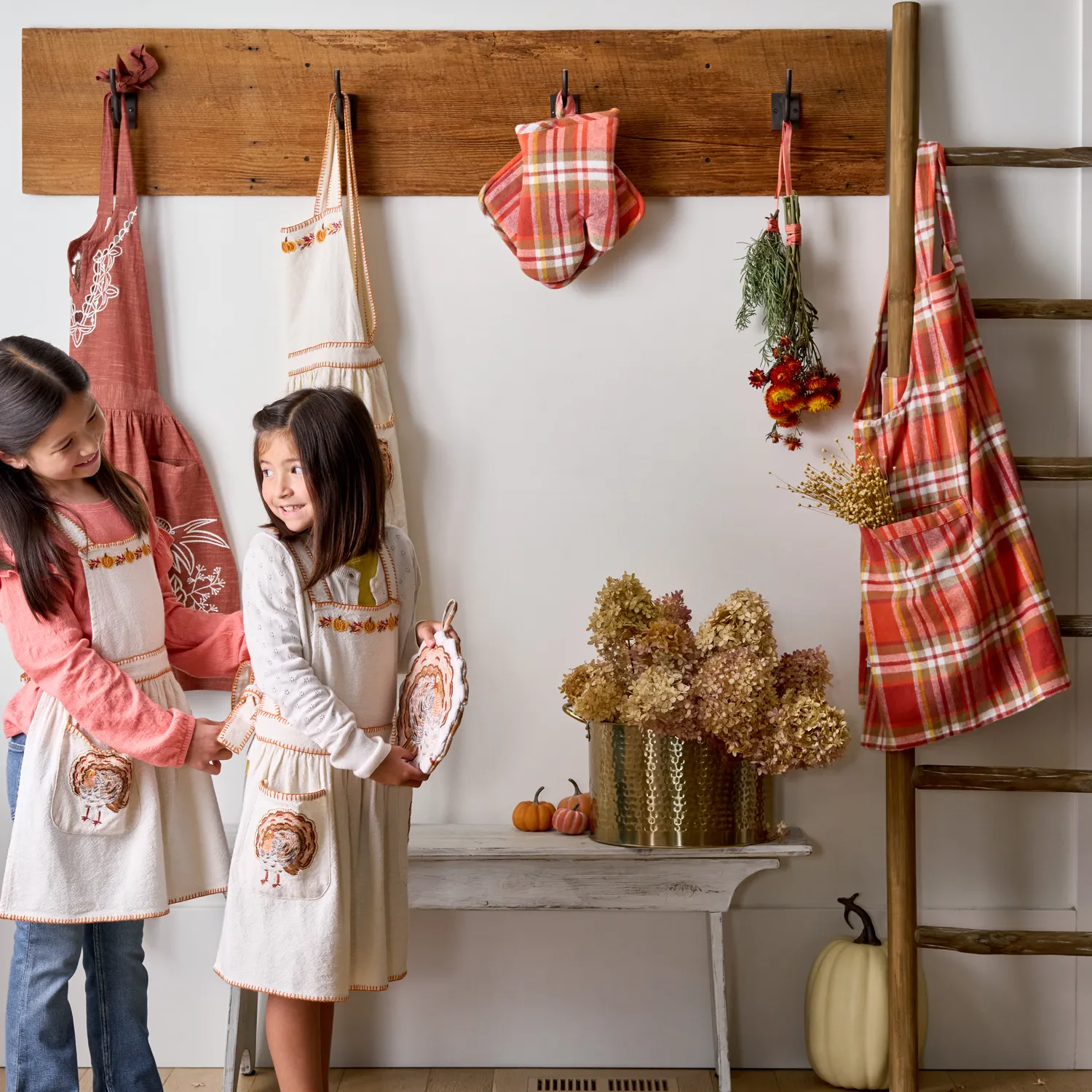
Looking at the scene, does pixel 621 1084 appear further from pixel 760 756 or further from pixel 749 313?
pixel 749 313

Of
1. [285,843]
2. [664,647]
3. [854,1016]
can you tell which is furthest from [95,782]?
[854,1016]

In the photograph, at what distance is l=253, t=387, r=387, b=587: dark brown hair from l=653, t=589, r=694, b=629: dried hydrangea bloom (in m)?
0.63

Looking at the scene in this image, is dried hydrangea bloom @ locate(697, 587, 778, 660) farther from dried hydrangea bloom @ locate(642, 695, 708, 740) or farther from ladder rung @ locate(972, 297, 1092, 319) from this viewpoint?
ladder rung @ locate(972, 297, 1092, 319)

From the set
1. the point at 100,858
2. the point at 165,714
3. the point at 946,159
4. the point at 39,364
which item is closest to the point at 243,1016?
the point at 100,858

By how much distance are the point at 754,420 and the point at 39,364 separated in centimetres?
126

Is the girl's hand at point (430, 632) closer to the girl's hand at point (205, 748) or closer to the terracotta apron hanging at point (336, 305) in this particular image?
the girl's hand at point (205, 748)

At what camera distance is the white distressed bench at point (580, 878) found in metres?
1.84

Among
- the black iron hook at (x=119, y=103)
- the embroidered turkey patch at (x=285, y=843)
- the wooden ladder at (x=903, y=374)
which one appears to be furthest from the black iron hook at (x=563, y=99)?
the embroidered turkey patch at (x=285, y=843)

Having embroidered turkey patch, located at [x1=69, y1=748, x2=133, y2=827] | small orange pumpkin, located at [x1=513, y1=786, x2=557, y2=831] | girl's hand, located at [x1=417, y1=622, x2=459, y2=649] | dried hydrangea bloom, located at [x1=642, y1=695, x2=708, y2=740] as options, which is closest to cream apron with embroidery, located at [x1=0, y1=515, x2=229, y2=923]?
embroidered turkey patch, located at [x1=69, y1=748, x2=133, y2=827]

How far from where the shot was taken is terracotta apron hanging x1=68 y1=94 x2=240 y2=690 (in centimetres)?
201

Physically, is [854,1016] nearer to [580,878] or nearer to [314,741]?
[580,878]

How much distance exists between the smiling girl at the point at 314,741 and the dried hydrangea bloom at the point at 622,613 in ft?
1.42

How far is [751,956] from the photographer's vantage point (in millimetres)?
2090

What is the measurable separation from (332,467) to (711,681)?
2.39 feet
